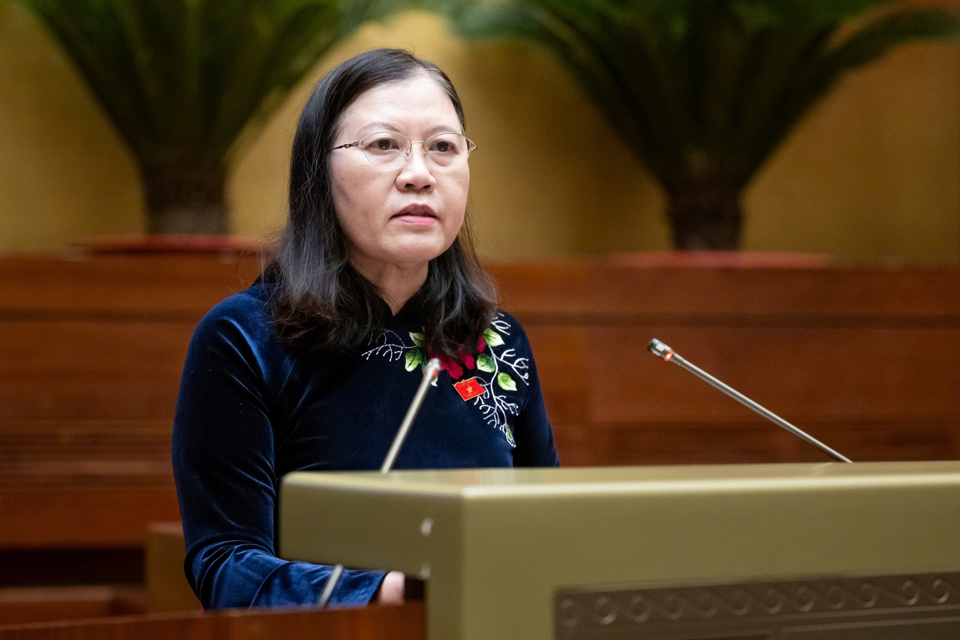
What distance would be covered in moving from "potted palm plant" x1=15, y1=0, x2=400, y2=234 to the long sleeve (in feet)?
3.93

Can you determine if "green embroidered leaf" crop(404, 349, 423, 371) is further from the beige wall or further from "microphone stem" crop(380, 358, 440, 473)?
the beige wall

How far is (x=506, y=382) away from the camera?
3.63ft

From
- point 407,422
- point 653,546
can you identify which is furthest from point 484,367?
point 653,546

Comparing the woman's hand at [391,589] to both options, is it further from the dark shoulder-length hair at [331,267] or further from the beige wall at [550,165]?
the beige wall at [550,165]

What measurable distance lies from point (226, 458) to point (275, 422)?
0.07 metres

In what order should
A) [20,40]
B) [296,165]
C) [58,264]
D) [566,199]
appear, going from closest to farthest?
1. [296,165]
2. [58,264]
3. [20,40]
4. [566,199]

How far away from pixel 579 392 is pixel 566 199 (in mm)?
645

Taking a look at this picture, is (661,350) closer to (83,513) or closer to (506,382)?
(506,382)

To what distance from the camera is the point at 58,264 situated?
6.49 ft

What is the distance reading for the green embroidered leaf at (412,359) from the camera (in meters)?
1.05

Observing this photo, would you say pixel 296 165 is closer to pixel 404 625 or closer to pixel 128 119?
pixel 404 625

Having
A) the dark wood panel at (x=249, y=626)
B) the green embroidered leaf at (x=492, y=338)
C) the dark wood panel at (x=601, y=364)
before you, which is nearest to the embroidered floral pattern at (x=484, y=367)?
the green embroidered leaf at (x=492, y=338)

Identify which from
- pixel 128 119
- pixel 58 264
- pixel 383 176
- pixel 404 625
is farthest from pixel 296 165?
pixel 128 119

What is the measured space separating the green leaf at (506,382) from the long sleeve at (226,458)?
0.23 meters
